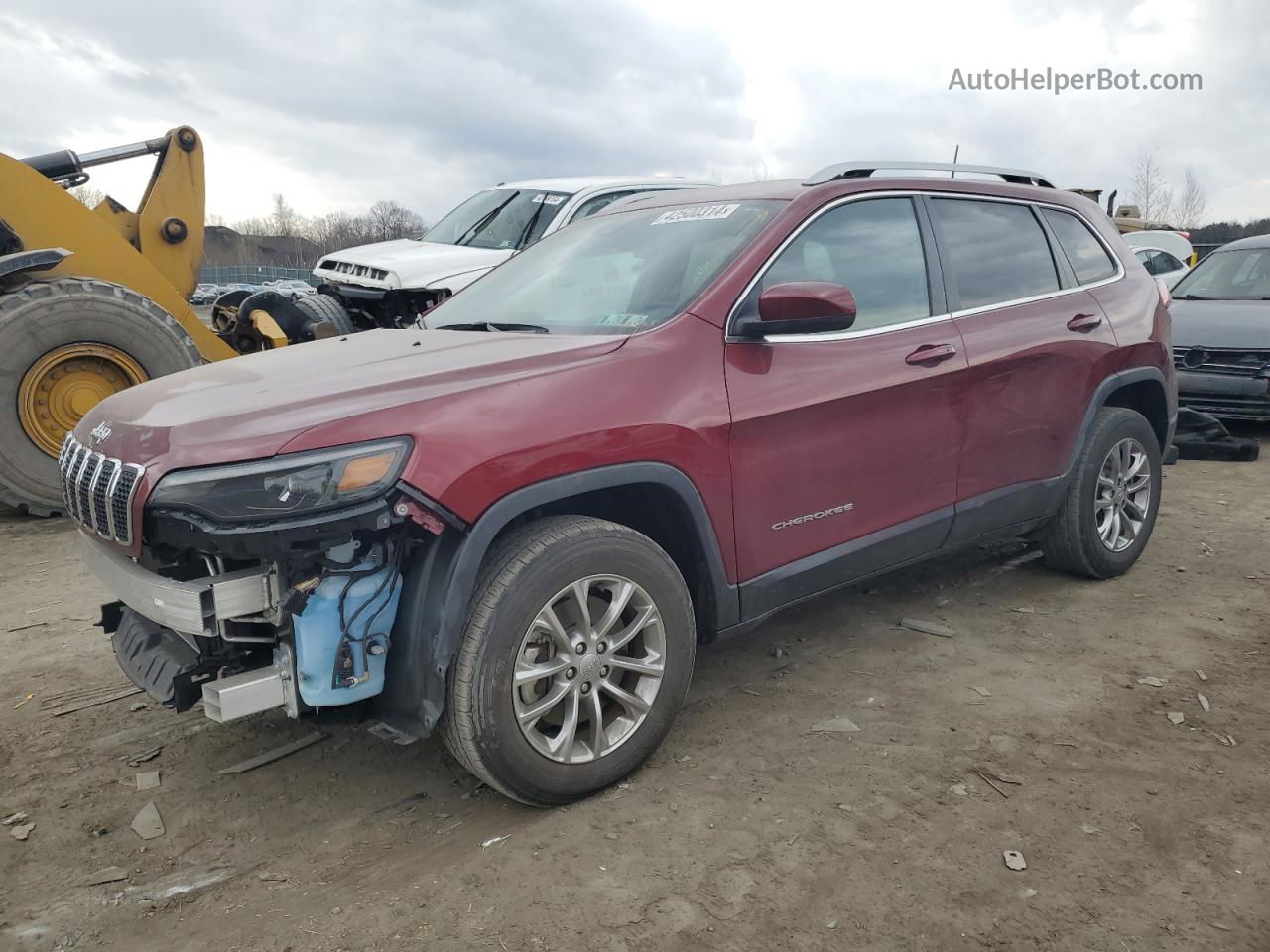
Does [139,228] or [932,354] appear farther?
[139,228]

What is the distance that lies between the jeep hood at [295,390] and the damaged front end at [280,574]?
0.09 m

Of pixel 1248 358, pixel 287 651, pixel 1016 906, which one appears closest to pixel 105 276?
pixel 287 651

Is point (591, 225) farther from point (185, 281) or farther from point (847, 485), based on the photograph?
point (185, 281)

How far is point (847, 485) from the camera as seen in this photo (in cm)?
346

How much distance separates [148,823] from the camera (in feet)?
9.63

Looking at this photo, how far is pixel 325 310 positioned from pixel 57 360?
217 cm

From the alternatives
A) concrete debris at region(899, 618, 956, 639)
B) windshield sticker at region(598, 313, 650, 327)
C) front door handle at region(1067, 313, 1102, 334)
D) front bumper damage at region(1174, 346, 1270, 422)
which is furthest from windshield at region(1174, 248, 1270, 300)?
windshield sticker at region(598, 313, 650, 327)

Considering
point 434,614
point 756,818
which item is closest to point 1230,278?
point 756,818

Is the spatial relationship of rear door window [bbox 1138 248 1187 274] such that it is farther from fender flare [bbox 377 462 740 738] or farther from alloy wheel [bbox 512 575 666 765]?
fender flare [bbox 377 462 740 738]

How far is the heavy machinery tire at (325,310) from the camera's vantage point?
809cm

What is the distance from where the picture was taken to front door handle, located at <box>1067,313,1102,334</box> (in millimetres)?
4355

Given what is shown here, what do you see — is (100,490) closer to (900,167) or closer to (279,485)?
(279,485)

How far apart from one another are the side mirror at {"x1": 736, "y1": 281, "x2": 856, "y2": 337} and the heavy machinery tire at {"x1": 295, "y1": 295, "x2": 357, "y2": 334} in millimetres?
5676

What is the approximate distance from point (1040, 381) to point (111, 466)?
11.6 feet
